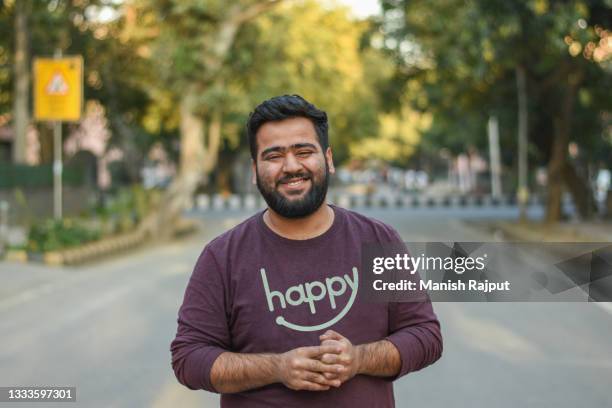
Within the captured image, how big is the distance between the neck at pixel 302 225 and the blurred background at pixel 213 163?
3806mm

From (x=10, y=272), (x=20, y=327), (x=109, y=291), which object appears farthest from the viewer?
(x=10, y=272)

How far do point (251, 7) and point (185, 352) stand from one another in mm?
21329

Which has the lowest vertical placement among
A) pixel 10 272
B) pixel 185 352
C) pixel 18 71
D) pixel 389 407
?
pixel 10 272

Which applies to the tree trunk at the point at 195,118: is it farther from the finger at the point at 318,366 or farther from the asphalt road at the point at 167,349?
the finger at the point at 318,366

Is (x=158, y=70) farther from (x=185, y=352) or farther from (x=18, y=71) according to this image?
(x=185, y=352)

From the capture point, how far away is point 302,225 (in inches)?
102

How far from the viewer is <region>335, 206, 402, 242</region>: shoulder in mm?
2629

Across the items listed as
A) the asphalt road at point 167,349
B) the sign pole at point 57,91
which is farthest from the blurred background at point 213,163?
the sign pole at point 57,91

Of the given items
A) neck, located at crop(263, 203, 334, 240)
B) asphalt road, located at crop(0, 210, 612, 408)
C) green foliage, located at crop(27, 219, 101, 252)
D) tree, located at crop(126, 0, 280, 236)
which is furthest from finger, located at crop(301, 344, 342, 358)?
tree, located at crop(126, 0, 280, 236)

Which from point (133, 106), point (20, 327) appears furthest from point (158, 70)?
point (20, 327)

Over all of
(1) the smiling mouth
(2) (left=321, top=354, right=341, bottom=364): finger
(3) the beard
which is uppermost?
(1) the smiling mouth

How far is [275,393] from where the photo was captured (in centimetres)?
252

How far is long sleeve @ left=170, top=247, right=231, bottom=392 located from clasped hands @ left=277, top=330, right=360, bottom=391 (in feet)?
0.83

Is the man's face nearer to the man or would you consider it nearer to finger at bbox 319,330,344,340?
the man
